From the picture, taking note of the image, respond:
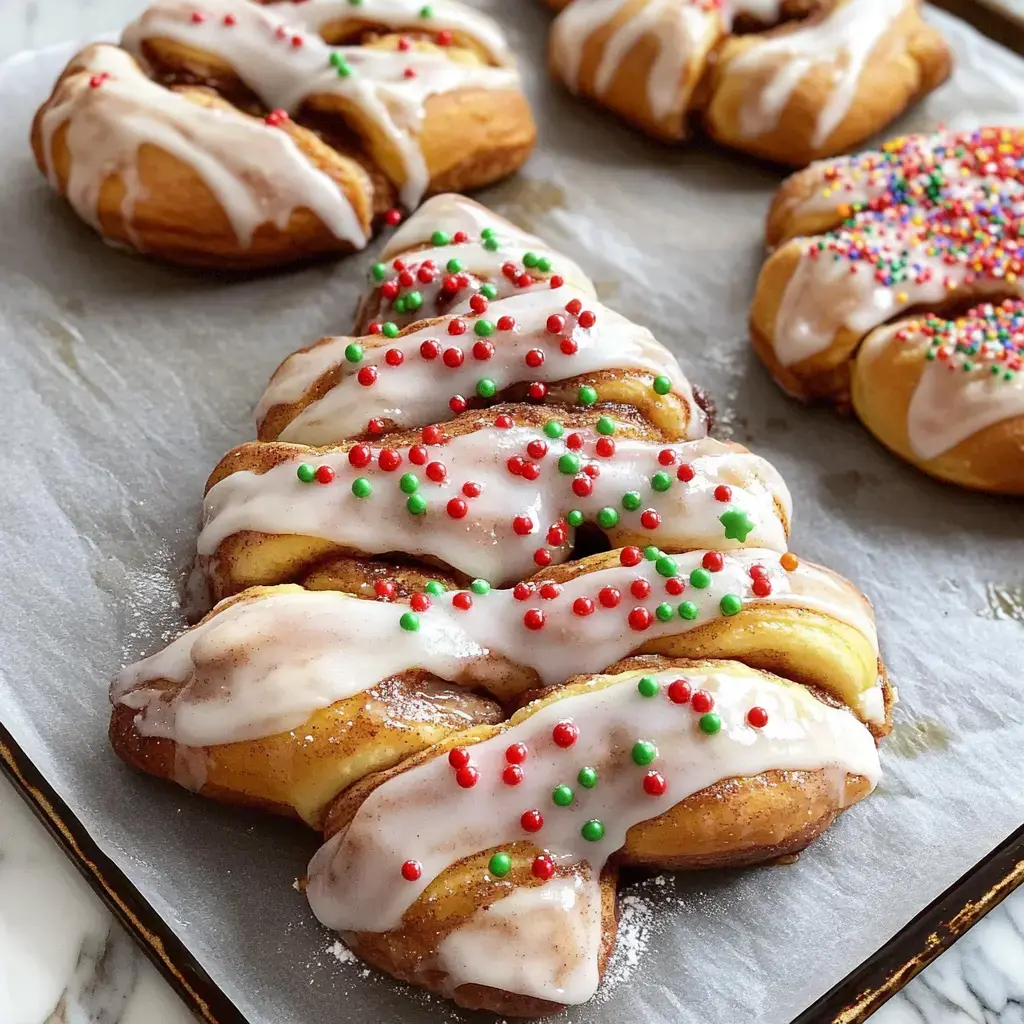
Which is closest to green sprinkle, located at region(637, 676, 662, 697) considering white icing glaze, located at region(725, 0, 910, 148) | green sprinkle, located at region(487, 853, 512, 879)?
green sprinkle, located at region(487, 853, 512, 879)

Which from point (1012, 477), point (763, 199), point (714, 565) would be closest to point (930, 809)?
point (714, 565)

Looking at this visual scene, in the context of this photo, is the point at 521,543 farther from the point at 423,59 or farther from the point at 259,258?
the point at 423,59

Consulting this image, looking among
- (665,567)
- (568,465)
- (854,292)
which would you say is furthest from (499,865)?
(854,292)

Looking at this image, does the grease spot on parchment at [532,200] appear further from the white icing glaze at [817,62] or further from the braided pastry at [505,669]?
the braided pastry at [505,669]

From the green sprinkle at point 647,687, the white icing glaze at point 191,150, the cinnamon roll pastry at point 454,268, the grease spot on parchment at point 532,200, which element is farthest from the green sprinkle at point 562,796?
the grease spot on parchment at point 532,200

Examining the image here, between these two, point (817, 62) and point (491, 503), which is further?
point (817, 62)

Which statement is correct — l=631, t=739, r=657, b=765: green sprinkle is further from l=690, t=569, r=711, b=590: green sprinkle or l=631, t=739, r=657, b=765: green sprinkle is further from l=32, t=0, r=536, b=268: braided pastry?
l=32, t=0, r=536, b=268: braided pastry

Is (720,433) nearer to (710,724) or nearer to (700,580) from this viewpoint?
(700,580)
